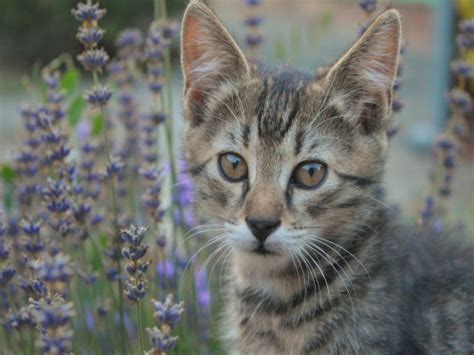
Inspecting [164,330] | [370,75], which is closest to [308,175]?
[370,75]

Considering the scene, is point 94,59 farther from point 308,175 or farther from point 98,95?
point 308,175

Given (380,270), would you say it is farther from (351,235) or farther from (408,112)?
(408,112)

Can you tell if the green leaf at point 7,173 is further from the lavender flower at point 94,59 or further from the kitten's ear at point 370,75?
the kitten's ear at point 370,75

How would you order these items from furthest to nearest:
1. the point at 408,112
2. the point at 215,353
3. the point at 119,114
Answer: the point at 408,112 < the point at 119,114 < the point at 215,353

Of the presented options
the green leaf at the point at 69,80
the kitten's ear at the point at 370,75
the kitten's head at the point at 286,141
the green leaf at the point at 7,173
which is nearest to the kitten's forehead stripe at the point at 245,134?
the kitten's head at the point at 286,141

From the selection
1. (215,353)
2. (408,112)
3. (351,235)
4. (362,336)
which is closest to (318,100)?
(351,235)

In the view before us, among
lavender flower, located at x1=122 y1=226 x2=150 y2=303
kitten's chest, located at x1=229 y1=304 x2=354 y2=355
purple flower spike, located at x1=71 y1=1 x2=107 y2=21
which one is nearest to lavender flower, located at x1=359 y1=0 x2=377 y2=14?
purple flower spike, located at x1=71 y1=1 x2=107 y2=21

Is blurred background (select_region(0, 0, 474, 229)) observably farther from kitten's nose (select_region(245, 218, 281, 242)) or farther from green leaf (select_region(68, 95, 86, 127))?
kitten's nose (select_region(245, 218, 281, 242))
